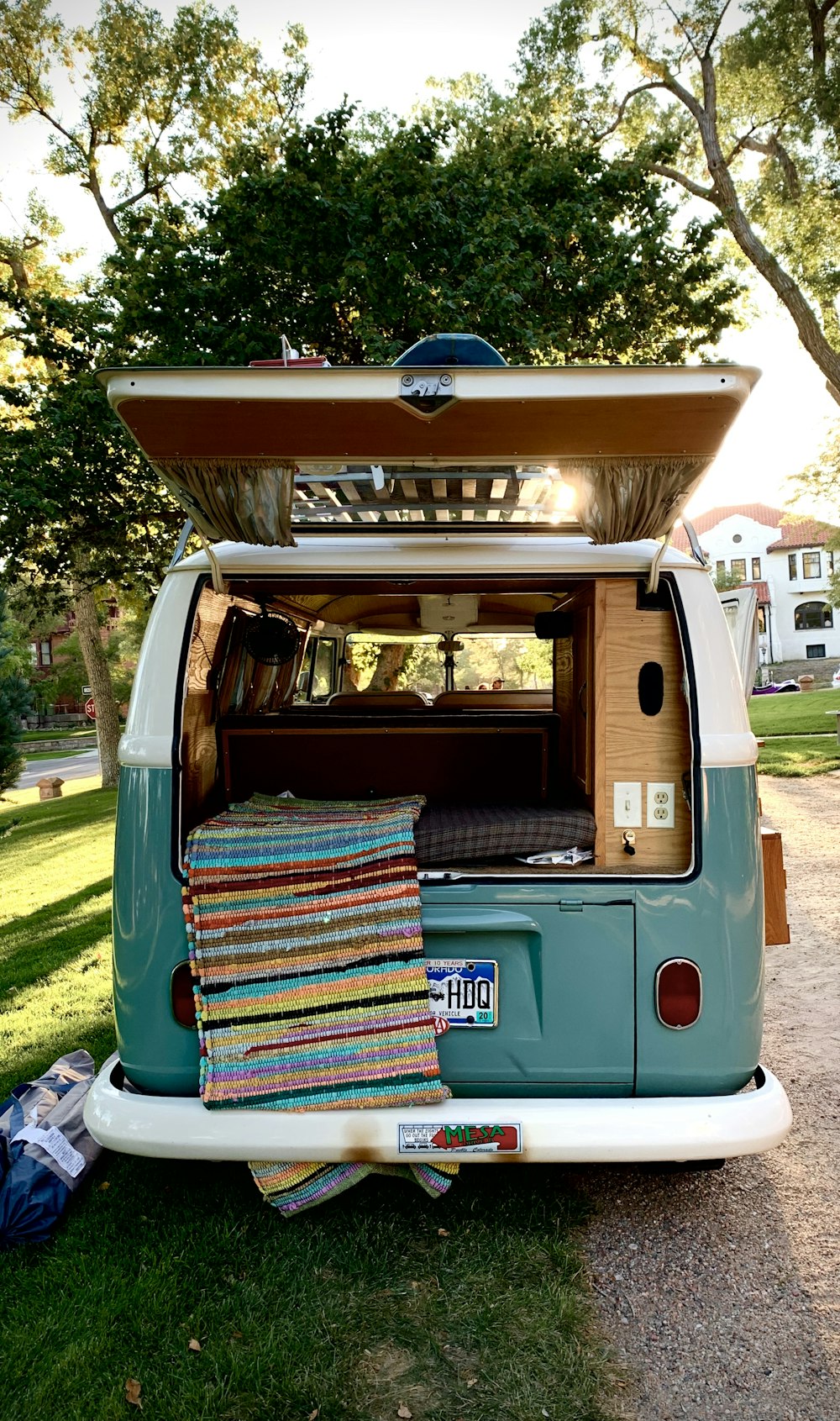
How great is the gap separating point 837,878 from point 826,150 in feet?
41.7

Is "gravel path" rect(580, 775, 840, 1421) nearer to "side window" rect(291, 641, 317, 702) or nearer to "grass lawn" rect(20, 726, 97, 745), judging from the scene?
"side window" rect(291, 641, 317, 702)

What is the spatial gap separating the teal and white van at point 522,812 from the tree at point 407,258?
652 centimetres

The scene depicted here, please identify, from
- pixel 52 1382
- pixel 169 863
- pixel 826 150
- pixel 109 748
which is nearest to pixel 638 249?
pixel 826 150

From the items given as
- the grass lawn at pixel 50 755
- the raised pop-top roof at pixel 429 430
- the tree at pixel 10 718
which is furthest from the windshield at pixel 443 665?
the grass lawn at pixel 50 755

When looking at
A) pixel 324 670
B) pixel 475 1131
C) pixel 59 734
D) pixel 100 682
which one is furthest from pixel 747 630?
pixel 59 734

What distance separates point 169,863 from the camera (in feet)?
8.91

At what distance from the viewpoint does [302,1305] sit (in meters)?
2.52

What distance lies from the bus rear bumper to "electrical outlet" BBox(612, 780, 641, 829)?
0.83m

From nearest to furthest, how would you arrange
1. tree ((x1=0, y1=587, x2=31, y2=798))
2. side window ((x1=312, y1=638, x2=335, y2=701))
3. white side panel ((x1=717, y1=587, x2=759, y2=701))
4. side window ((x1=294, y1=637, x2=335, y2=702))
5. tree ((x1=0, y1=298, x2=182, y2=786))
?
white side panel ((x1=717, y1=587, x2=759, y2=701))
side window ((x1=294, y1=637, x2=335, y2=702))
side window ((x1=312, y1=638, x2=335, y2=701))
tree ((x1=0, y1=298, x2=182, y2=786))
tree ((x1=0, y1=587, x2=31, y2=798))

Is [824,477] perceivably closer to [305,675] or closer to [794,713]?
[794,713]

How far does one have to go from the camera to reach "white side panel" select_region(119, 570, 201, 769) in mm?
2744

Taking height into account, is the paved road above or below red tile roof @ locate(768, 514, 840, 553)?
below

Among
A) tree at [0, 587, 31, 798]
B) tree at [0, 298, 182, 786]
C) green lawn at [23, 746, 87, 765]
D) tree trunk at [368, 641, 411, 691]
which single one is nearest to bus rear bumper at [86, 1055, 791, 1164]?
tree trunk at [368, 641, 411, 691]

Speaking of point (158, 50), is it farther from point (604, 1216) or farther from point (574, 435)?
point (604, 1216)
